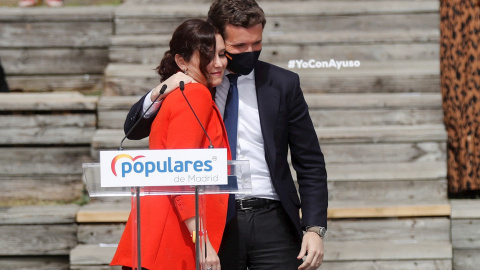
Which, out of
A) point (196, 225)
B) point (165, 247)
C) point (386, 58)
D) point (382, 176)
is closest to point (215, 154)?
point (196, 225)

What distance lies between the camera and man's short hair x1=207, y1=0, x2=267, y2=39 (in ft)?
9.44

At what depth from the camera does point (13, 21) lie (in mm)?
5805

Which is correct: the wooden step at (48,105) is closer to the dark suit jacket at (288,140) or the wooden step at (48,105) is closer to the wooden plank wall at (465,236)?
the dark suit jacket at (288,140)

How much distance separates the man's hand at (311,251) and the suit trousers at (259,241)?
0.07 metres

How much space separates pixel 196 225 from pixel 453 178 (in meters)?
2.78

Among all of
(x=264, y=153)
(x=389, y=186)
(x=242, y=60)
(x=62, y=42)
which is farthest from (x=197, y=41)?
(x=62, y=42)

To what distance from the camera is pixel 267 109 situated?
2.97 meters

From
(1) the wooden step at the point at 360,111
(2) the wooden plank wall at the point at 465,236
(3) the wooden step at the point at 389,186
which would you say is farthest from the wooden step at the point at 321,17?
Answer: (2) the wooden plank wall at the point at 465,236

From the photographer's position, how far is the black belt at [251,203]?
2928mm

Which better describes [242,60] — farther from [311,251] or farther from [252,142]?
[311,251]

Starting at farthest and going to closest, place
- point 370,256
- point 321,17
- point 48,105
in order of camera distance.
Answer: point 321,17 → point 48,105 → point 370,256

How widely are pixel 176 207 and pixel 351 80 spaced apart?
278 cm

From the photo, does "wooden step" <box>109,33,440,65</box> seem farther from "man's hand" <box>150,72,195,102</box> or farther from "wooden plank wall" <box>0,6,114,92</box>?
"man's hand" <box>150,72,195,102</box>

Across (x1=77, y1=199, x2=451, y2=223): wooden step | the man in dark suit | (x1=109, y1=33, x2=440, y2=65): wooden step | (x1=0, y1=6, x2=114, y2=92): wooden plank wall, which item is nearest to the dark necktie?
the man in dark suit
